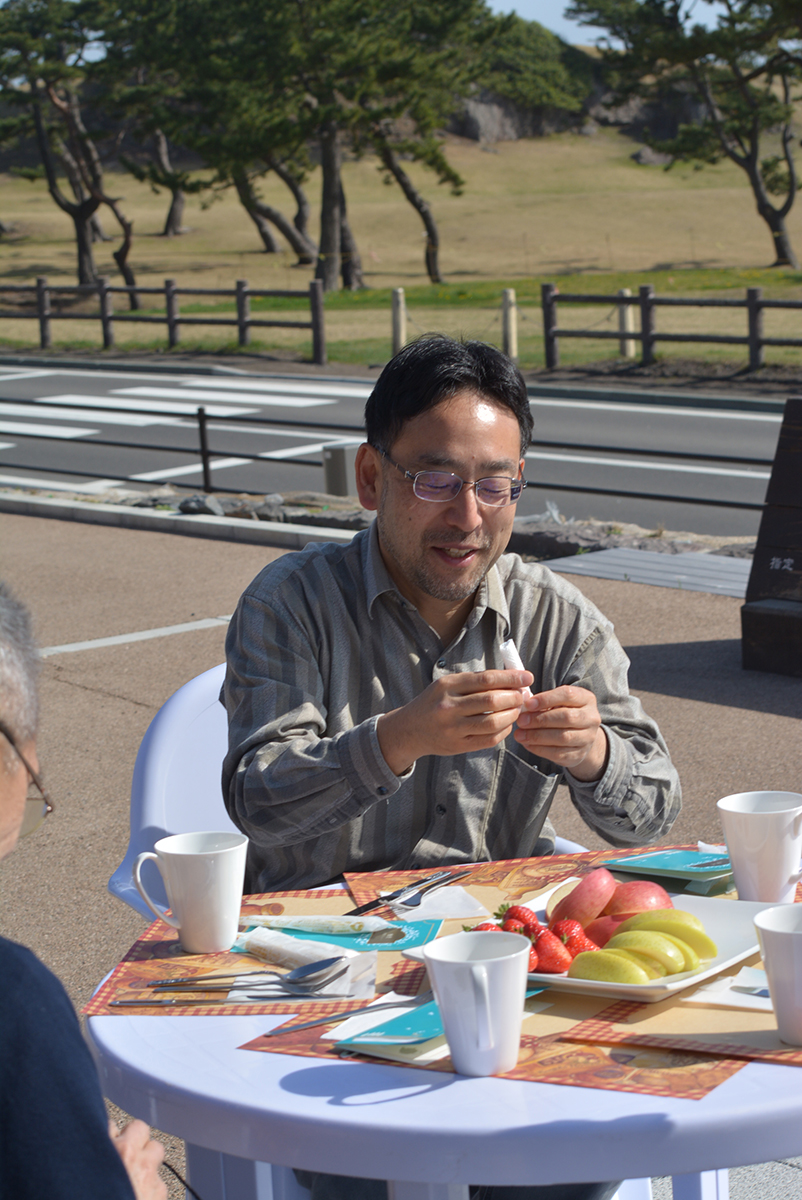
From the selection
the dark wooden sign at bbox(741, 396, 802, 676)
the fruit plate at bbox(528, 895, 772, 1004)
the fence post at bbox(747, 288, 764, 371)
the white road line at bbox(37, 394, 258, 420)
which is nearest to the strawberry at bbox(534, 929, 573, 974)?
the fruit plate at bbox(528, 895, 772, 1004)

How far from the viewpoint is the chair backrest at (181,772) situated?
317cm

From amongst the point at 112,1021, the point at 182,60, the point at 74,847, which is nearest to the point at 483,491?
the point at 112,1021

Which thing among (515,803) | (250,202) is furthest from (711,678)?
(250,202)

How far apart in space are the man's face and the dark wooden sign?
4.47 meters

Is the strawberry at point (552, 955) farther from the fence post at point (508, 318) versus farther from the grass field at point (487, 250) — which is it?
the fence post at point (508, 318)

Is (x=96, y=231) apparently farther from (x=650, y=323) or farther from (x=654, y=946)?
(x=654, y=946)

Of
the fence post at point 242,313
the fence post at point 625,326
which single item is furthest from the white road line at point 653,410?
the fence post at point 242,313

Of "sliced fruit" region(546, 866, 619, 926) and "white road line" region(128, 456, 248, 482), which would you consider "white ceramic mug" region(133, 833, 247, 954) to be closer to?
"sliced fruit" region(546, 866, 619, 926)

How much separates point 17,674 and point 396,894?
953mm

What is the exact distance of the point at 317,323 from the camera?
26.9 metres

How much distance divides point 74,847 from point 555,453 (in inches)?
486

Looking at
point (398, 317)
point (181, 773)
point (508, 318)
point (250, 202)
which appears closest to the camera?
point (181, 773)

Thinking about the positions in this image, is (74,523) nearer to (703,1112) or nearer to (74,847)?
(74,847)

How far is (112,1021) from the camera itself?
6.12 feet
